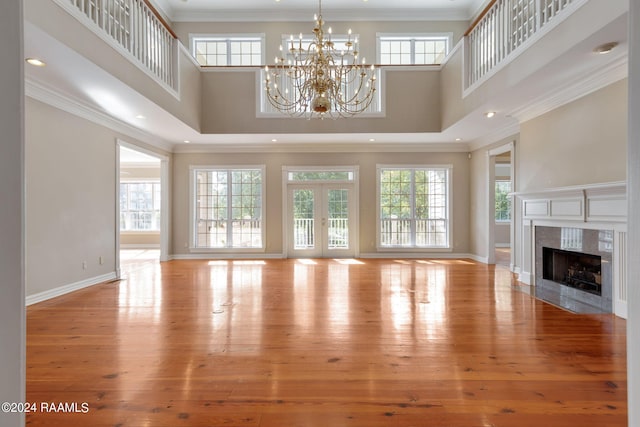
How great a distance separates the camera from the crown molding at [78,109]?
4117 millimetres

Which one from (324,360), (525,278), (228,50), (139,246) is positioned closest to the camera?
(324,360)

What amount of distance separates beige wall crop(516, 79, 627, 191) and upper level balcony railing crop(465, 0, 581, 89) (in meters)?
1.06

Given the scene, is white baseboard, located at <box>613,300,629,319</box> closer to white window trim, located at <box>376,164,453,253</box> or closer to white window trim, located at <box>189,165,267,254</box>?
white window trim, located at <box>376,164,453,253</box>

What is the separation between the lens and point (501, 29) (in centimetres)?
452

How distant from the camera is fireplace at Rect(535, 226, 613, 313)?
12.5 ft

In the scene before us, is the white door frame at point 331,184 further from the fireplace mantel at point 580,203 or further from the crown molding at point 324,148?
the fireplace mantel at point 580,203

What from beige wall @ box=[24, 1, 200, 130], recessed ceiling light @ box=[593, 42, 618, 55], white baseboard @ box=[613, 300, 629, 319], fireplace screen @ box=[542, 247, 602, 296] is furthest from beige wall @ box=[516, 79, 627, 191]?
beige wall @ box=[24, 1, 200, 130]

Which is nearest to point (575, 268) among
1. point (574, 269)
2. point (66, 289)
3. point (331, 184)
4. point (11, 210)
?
point (574, 269)

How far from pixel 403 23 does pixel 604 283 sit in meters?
A: 6.67

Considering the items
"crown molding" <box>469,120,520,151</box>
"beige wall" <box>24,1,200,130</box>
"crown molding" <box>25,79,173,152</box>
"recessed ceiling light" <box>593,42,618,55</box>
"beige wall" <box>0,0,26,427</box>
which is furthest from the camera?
"crown molding" <box>469,120,520,151</box>

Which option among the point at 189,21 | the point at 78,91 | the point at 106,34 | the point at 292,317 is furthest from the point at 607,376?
the point at 189,21

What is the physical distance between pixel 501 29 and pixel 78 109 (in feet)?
20.2

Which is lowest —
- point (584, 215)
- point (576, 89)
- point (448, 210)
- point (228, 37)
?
point (584, 215)

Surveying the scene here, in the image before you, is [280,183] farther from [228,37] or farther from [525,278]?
[525,278]
